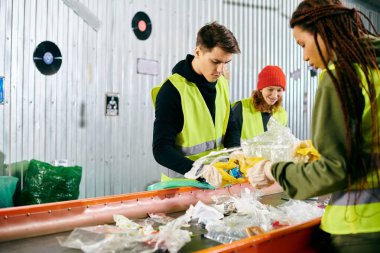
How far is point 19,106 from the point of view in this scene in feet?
11.8

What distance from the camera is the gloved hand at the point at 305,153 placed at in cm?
150

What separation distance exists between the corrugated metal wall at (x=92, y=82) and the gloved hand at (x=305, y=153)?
285 centimetres

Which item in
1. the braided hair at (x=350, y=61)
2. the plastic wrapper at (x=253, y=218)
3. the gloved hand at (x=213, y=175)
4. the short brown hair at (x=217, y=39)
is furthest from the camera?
the short brown hair at (x=217, y=39)

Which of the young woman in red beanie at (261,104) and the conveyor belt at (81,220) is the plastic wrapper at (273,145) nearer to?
the conveyor belt at (81,220)

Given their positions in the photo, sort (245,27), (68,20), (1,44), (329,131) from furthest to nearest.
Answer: (245,27), (68,20), (1,44), (329,131)

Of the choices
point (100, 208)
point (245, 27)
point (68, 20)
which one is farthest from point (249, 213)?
point (245, 27)

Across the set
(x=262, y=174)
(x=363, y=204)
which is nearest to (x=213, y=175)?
(x=262, y=174)

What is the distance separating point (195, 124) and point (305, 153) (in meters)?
1.03

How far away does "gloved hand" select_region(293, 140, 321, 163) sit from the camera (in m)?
1.50

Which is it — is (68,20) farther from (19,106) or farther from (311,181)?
(311,181)

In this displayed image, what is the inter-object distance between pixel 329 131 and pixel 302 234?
2.08 feet

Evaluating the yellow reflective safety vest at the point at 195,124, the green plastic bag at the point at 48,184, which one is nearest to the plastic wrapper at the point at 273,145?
the yellow reflective safety vest at the point at 195,124

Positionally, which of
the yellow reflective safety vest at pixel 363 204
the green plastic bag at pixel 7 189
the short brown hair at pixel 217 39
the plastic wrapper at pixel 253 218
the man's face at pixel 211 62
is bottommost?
the green plastic bag at pixel 7 189

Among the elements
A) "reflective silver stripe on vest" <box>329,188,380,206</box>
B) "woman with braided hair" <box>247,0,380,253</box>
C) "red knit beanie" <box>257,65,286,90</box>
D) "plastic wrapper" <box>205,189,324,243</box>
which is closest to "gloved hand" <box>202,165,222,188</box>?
"plastic wrapper" <box>205,189,324,243</box>
